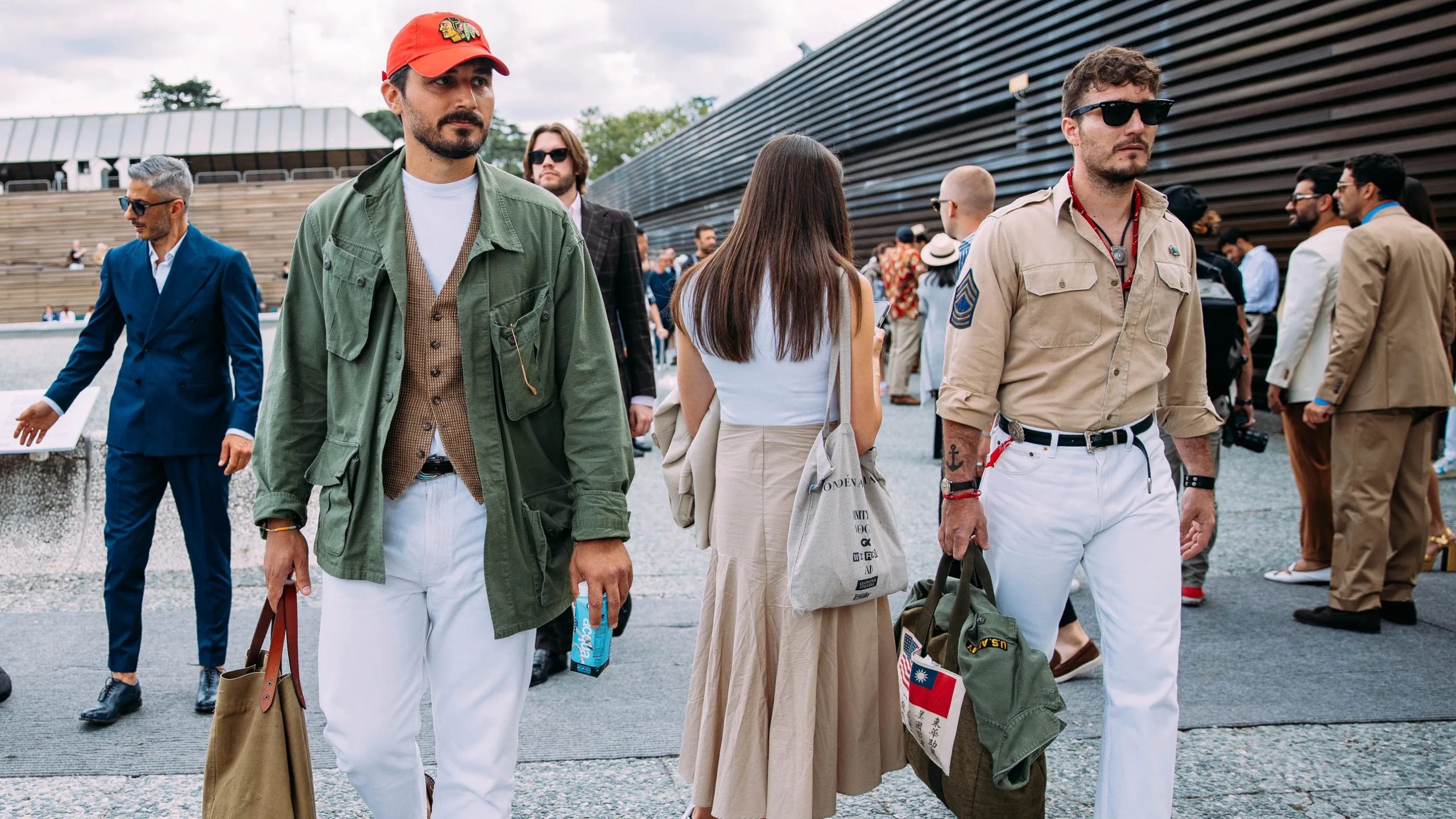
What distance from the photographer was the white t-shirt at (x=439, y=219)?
8.21ft

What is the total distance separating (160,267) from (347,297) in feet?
7.43

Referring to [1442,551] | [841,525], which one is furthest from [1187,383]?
[1442,551]

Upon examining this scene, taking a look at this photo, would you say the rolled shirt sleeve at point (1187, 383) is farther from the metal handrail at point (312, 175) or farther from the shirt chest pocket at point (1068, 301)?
the metal handrail at point (312, 175)

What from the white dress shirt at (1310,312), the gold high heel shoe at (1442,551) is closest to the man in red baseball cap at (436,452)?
the white dress shirt at (1310,312)

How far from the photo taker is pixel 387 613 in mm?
2451

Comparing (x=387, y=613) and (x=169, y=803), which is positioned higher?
(x=387, y=613)

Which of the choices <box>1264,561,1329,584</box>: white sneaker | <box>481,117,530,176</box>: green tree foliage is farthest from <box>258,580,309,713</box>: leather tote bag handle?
<box>481,117,530,176</box>: green tree foliage

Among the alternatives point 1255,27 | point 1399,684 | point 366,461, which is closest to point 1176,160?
point 1255,27

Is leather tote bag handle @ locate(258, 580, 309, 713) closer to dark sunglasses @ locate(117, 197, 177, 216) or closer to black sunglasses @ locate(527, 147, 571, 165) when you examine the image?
dark sunglasses @ locate(117, 197, 177, 216)

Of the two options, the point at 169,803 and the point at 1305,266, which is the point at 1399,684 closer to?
the point at 1305,266

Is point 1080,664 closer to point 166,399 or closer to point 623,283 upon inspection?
point 623,283

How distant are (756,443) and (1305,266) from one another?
154 inches

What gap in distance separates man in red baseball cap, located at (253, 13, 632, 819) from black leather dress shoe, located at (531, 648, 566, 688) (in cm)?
191

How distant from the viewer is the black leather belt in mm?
2918
